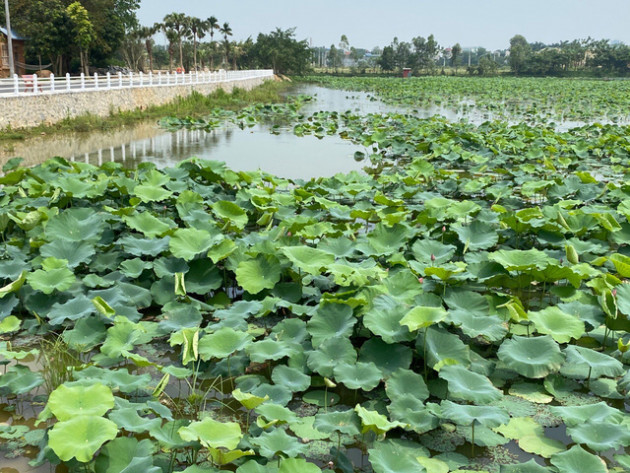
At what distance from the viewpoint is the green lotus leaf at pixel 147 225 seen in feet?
13.1

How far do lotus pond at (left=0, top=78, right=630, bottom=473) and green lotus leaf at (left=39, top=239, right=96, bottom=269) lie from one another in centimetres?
1

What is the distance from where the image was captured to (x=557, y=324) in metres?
2.84

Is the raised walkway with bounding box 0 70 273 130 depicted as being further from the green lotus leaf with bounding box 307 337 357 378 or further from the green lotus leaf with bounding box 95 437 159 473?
the green lotus leaf with bounding box 95 437 159 473

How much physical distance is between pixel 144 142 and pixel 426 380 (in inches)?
398

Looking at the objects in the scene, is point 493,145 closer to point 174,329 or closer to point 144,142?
point 144,142

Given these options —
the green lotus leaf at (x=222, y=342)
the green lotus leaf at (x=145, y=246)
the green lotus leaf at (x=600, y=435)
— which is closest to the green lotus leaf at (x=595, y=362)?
the green lotus leaf at (x=600, y=435)

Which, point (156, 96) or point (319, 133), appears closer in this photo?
point (319, 133)

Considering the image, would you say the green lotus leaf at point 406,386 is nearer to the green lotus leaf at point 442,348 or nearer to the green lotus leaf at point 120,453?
the green lotus leaf at point 442,348

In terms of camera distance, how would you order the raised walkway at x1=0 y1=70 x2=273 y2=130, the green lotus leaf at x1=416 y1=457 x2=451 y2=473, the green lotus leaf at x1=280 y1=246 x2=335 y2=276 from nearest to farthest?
the green lotus leaf at x1=416 y1=457 x2=451 y2=473 < the green lotus leaf at x1=280 y1=246 x2=335 y2=276 < the raised walkway at x1=0 y1=70 x2=273 y2=130

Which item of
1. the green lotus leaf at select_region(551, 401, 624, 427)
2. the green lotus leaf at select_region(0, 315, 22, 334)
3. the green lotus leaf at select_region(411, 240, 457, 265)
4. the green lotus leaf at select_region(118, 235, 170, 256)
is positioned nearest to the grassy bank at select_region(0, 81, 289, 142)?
the green lotus leaf at select_region(118, 235, 170, 256)

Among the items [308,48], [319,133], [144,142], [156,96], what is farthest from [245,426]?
[308,48]

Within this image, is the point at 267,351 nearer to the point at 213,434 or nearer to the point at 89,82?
the point at 213,434

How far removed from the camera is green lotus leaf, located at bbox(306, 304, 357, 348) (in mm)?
2764

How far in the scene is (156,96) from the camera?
60.5 feet
